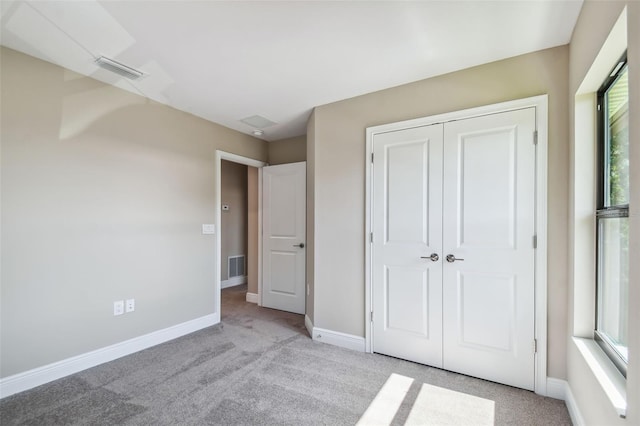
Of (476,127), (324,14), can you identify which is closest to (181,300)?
(324,14)

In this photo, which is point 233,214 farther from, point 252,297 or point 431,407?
point 431,407

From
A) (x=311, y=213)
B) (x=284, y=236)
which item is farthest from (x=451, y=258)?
(x=284, y=236)

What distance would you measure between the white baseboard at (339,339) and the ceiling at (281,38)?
2.39 metres

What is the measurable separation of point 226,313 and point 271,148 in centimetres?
244

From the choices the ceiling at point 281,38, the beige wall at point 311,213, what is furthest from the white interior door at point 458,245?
the beige wall at point 311,213

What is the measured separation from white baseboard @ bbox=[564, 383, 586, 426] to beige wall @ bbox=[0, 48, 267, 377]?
11.1 ft

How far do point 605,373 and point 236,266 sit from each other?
5.29 metres

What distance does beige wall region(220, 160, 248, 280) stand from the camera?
18.2 ft

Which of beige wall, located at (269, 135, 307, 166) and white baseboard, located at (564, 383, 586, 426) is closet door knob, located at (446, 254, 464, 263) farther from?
beige wall, located at (269, 135, 307, 166)

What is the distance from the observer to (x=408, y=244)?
2.59 meters

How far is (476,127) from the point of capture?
2.32 m

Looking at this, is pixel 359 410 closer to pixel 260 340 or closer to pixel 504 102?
pixel 260 340

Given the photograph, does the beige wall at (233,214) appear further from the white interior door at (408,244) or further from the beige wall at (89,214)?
the white interior door at (408,244)

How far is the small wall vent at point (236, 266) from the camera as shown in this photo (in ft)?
18.5
